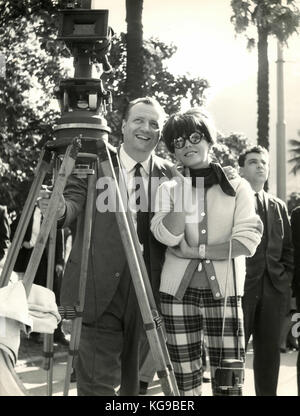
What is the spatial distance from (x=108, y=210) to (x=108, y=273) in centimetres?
32

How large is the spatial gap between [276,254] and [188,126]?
5.79 ft

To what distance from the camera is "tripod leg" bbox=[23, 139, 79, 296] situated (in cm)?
254

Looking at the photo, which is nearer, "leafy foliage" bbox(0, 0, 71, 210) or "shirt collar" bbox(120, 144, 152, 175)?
"shirt collar" bbox(120, 144, 152, 175)

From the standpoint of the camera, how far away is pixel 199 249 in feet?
10.7

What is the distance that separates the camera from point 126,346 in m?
3.62

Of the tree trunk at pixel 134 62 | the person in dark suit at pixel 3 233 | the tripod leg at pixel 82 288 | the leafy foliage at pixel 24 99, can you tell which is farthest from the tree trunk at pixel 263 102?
the tripod leg at pixel 82 288

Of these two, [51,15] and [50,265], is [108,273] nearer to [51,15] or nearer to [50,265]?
[50,265]

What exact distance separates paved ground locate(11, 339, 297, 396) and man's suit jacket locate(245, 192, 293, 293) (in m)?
1.12

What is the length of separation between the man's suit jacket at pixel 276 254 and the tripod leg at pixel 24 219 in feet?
7.03

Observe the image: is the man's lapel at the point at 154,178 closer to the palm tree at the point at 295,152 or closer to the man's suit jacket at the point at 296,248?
the man's suit jacket at the point at 296,248

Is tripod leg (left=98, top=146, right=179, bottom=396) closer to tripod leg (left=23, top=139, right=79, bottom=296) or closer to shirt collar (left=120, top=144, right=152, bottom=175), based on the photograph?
tripod leg (left=23, top=139, right=79, bottom=296)

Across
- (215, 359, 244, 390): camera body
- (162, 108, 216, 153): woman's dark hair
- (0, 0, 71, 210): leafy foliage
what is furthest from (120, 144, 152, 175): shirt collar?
(0, 0, 71, 210): leafy foliage

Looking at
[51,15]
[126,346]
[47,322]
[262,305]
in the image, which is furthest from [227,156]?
[47,322]

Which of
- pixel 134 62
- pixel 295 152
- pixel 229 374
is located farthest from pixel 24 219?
pixel 295 152
